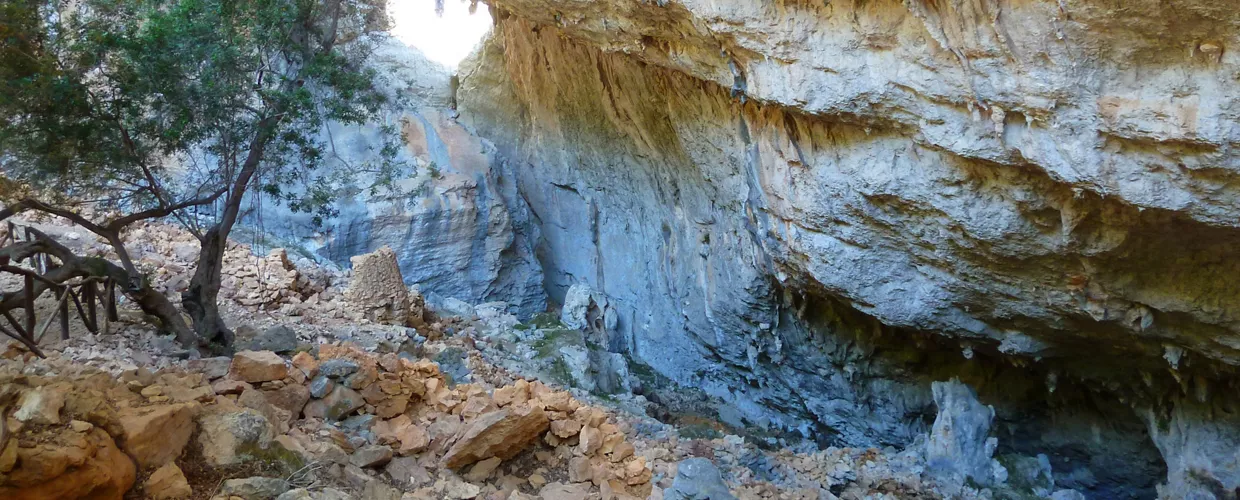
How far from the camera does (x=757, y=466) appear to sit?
9.12m

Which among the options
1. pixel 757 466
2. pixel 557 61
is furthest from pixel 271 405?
pixel 557 61

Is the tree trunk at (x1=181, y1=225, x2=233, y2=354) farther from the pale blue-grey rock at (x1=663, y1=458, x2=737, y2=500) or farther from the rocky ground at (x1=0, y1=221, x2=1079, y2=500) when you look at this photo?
the pale blue-grey rock at (x1=663, y1=458, x2=737, y2=500)

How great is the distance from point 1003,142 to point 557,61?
11.0 meters

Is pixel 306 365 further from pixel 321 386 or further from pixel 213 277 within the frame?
pixel 213 277

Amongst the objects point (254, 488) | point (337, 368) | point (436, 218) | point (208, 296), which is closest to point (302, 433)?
point (337, 368)

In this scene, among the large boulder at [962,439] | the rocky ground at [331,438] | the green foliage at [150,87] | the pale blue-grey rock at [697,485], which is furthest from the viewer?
the large boulder at [962,439]

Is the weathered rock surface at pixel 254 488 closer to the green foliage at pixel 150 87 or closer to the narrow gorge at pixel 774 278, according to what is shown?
the narrow gorge at pixel 774 278

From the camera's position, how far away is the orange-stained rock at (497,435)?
541cm

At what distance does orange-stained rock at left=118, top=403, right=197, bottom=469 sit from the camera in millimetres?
4285

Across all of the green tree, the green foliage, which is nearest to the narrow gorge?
the green tree

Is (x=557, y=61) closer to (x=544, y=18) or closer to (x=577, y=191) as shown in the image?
(x=577, y=191)

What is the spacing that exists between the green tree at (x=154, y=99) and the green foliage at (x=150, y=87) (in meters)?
0.01

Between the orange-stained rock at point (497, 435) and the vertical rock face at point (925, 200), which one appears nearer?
the orange-stained rock at point (497, 435)

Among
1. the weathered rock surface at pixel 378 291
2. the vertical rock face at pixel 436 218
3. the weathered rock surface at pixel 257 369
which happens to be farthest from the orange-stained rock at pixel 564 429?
the vertical rock face at pixel 436 218
